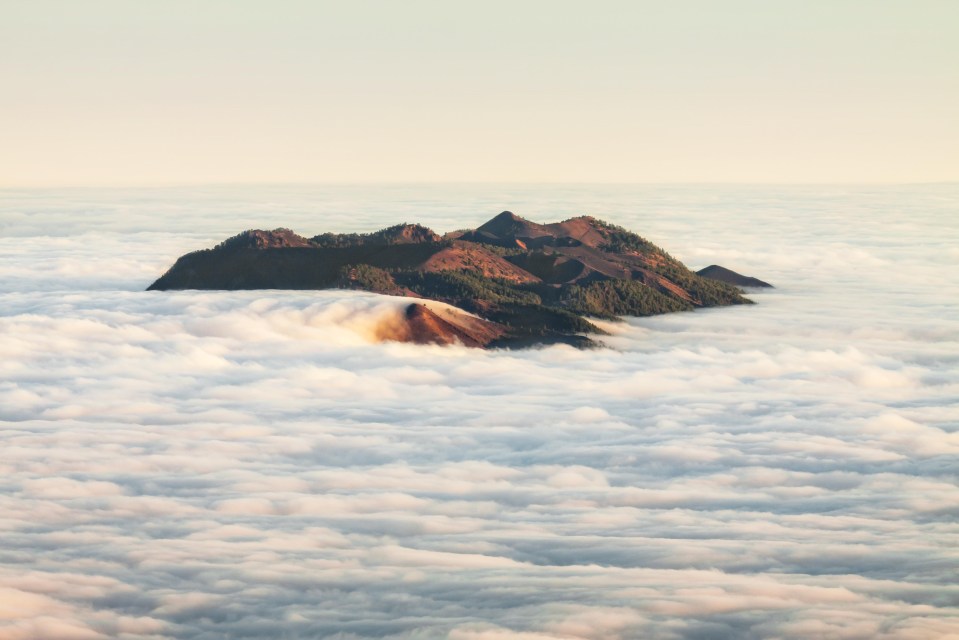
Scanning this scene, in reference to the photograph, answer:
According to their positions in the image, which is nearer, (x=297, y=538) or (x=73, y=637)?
(x=73, y=637)

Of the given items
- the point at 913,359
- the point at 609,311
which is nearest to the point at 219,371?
the point at 609,311

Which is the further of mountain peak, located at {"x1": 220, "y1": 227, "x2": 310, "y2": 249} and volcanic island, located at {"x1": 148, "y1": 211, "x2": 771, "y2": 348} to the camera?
mountain peak, located at {"x1": 220, "y1": 227, "x2": 310, "y2": 249}

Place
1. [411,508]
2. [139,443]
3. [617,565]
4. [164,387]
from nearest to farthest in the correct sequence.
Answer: [617,565] → [411,508] → [139,443] → [164,387]

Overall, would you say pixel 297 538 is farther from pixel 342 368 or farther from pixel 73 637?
pixel 342 368

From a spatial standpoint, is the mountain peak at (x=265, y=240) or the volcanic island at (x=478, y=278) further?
the mountain peak at (x=265, y=240)

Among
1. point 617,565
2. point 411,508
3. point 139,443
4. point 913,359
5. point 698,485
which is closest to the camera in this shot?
point 617,565

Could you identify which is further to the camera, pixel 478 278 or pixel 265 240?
pixel 265 240

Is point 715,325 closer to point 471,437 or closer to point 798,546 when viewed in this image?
point 471,437
